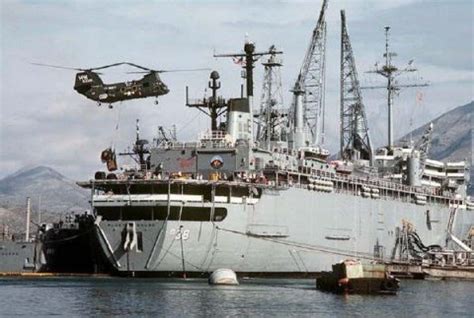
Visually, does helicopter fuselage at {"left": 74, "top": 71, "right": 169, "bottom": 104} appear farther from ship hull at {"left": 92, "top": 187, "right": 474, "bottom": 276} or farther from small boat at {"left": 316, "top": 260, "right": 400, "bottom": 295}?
small boat at {"left": 316, "top": 260, "right": 400, "bottom": 295}

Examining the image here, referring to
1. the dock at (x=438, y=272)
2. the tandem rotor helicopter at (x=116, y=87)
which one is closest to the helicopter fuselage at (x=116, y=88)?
the tandem rotor helicopter at (x=116, y=87)

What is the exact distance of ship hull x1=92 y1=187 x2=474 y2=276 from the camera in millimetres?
72000

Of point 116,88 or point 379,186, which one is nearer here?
point 116,88

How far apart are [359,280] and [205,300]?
47.4ft

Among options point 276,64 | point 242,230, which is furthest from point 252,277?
point 276,64

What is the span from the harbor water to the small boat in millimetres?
1285

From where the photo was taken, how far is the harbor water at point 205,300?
5375 cm

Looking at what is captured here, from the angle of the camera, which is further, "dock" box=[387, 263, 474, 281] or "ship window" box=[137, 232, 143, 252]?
"dock" box=[387, 263, 474, 281]

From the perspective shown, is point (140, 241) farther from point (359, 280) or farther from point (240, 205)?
point (359, 280)

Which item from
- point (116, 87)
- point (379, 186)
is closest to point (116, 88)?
point (116, 87)

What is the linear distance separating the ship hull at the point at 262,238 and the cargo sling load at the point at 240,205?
0.08 metres

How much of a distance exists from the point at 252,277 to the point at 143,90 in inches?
668

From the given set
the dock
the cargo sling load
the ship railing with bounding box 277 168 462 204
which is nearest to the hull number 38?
the cargo sling load

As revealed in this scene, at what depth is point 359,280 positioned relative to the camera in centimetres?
6888
